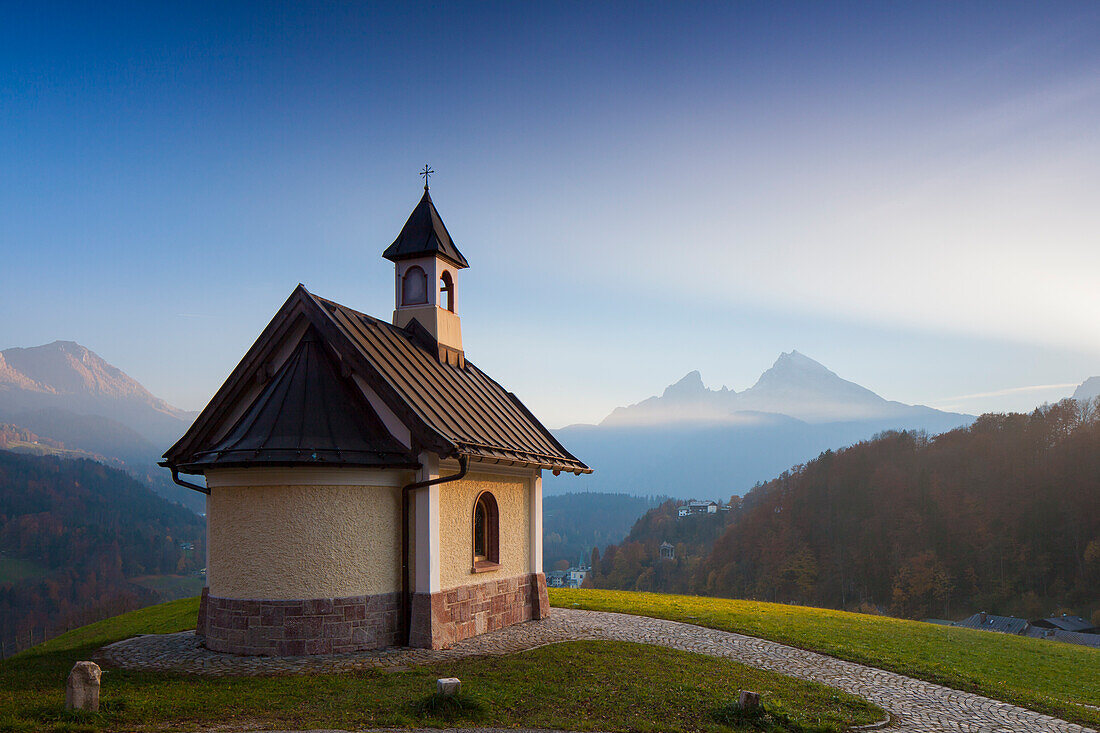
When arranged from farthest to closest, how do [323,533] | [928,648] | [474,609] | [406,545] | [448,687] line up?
1. [928,648]
2. [474,609]
3. [406,545]
4. [323,533]
5. [448,687]

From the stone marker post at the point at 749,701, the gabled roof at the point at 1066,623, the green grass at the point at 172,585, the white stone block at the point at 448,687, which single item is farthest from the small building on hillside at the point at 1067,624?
the green grass at the point at 172,585

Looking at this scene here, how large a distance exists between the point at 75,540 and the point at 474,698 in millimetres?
119047

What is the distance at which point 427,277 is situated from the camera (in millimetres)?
19031

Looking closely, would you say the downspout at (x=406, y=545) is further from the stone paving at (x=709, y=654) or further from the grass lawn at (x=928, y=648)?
the grass lawn at (x=928, y=648)

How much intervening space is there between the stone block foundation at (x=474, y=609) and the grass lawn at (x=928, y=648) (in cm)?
372

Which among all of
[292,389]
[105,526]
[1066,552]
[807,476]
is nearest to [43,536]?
[105,526]

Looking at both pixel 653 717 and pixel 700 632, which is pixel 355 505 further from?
pixel 700 632

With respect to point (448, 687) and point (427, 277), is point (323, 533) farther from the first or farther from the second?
point (427, 277)

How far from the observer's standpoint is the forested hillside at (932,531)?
74.1 meters

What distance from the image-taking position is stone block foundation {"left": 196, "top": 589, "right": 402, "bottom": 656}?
1252 centimetres

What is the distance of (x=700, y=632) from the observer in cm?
1712

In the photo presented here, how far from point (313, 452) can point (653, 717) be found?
22.9ft

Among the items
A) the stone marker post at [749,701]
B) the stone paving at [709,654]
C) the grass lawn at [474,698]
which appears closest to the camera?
A: the grass lawn at [474,698]

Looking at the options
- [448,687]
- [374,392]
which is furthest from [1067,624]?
[448,687]
